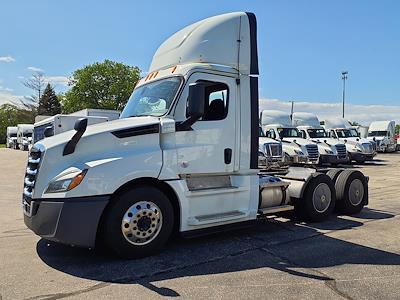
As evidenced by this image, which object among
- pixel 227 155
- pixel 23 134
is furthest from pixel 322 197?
pixel 23 134

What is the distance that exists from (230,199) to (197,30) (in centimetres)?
275

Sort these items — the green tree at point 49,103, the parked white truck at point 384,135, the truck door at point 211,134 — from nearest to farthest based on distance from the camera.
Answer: the truck door at point 211,134 < the parked white truck at point 384,135 < the green tree at point 49,103

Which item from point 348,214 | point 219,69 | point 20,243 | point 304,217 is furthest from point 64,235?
point 348,214

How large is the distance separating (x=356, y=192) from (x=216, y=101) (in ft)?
14.1

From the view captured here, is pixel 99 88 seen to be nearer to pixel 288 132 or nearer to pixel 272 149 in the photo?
pixel 288 132

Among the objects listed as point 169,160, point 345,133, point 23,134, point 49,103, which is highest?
point 49,103

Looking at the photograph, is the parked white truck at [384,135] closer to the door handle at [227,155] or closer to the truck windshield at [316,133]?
the truck windshield at [316,133]

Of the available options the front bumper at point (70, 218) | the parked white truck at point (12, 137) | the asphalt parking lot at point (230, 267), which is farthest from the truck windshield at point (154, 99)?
the parked white truck at point (12, 137)

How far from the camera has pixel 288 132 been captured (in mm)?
22297

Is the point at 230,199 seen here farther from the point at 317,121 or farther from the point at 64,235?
the point at 317,121

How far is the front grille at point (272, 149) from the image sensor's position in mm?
17938

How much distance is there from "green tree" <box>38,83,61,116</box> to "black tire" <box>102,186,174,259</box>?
267 ft

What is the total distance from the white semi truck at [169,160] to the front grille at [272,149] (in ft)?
34.7

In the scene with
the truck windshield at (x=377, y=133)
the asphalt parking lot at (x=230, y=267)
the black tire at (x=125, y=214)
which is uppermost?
the truck windshield at (x=377, y=133)
